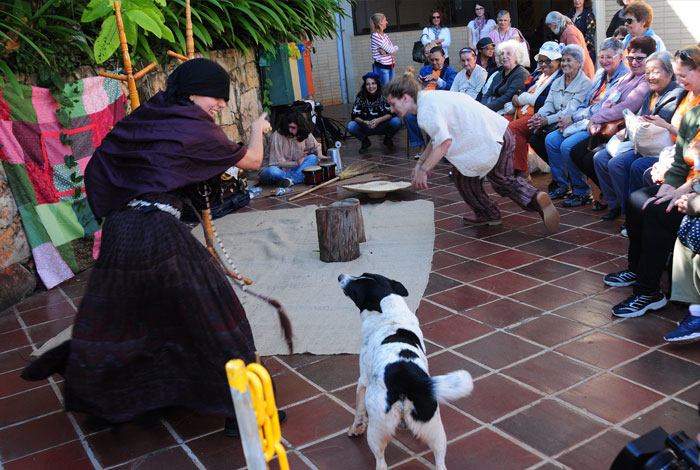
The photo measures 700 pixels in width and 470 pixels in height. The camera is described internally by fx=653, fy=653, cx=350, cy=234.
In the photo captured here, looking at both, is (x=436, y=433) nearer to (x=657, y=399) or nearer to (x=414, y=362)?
(x=414, y=362)

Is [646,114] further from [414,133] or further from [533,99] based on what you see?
[414,133]

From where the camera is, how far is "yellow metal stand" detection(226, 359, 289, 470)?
1.54 m

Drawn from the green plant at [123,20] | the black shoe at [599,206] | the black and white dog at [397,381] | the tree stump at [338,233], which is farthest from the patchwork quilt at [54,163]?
the black shoe at [599,206]

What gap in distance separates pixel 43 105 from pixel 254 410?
462cm

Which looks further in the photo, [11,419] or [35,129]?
[35,129]

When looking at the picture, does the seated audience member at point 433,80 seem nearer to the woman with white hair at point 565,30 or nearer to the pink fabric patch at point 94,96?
the woman with white hair at point 565,30

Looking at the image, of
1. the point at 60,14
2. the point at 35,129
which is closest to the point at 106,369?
the point at 35,129

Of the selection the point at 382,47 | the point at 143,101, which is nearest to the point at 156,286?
the point at 143,101

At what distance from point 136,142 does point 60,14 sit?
3.15 m

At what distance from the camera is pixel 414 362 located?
2.54 meters

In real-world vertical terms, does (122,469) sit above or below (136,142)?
below

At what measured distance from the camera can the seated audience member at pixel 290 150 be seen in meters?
8.20

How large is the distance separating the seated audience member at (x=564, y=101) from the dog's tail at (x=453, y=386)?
4.31m

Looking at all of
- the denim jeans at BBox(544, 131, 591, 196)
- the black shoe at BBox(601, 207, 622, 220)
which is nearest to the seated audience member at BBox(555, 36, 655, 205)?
the denim jeans at BBox(544, 131, 591, 196)
